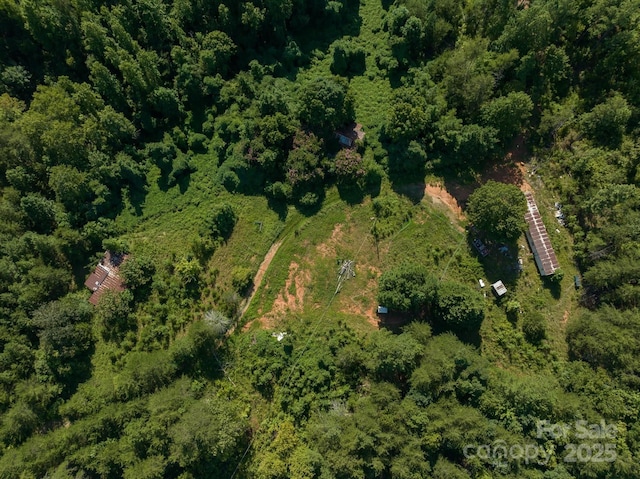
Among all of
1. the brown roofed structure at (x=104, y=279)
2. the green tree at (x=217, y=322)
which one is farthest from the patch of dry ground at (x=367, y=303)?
the brown roofed structure at (x=104, y=279)

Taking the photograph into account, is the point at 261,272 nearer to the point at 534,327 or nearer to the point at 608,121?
the point at 534,327

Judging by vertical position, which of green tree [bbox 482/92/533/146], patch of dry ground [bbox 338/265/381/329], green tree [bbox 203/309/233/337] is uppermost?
green tree [bbox 482/92/533/146]

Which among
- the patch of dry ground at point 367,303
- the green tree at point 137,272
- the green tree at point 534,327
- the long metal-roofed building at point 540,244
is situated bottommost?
the green tree at point 534,327

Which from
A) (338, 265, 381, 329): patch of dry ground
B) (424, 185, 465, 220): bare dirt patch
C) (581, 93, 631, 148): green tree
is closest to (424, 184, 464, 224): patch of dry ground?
(424, 185, 465, 220): bare dirt patch

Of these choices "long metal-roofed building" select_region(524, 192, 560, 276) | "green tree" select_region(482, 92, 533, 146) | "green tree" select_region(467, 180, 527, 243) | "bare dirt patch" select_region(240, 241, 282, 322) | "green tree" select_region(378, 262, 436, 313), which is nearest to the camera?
"green tree" select_region(467, 180, 527, 243)

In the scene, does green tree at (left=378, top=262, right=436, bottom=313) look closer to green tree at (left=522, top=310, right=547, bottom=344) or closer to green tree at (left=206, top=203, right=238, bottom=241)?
green tree at (left=522, top=310, right=547, bottom=344)

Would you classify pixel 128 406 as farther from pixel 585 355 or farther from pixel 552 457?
pixel 585 355

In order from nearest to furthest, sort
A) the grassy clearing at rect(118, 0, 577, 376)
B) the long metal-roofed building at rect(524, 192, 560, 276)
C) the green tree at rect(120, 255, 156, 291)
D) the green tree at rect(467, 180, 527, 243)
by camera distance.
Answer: the green tree at rect(467, 180, 527, 243) < the long metal-roofed building at rect(524, 192, 560, 276) < the grassy clearing at rect(118, 0, 577, 376) < the green tree at rect(120, 255, 156, 291)

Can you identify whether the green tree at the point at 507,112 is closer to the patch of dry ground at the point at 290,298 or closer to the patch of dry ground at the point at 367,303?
the patch of dry ground at the point at 367,303
